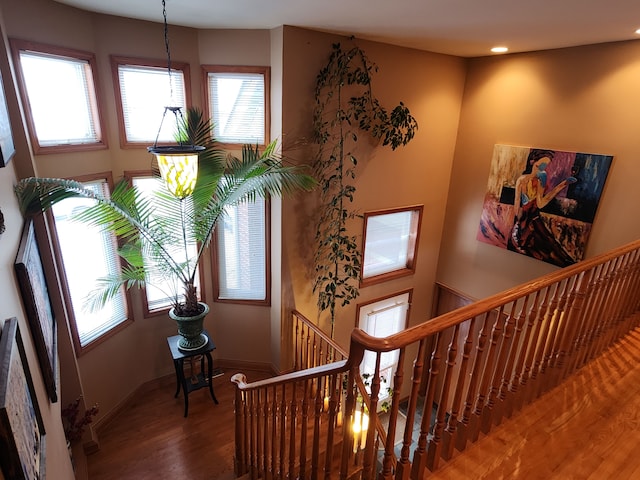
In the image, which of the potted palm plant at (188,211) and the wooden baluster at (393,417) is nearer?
the wooden baluster at (393,417)

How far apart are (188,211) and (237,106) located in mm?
1109

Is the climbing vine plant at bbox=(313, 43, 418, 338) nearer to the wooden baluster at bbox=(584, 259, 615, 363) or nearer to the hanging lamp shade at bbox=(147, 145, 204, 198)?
the hanging lamp shade at bbox=(147, 145, 204, 198)

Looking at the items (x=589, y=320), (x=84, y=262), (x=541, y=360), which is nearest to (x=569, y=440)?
(x=541, y=360)

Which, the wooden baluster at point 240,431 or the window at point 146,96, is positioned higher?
the window at point 146,96

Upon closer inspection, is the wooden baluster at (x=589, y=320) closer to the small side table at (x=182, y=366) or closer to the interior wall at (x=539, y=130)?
the interior wall at (x=539, y=130)

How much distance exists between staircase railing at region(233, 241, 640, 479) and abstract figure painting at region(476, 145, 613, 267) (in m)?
1.01

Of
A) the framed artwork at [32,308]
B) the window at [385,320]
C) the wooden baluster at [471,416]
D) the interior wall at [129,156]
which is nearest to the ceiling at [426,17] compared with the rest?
the interior wall at [129,156]

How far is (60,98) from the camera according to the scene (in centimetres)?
283

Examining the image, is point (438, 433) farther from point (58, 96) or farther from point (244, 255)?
point (58, 96)

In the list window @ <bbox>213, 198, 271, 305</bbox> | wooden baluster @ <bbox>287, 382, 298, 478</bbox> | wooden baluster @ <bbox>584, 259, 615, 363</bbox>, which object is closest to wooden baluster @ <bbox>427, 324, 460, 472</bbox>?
wooden baluster @ <bbox>287, 382, 298, 478</bbox>

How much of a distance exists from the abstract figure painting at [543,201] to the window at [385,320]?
136 cm

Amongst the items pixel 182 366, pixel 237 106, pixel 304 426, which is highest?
pixel 237 106

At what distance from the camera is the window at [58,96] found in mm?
2572

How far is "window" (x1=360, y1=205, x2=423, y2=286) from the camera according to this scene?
4.45 m
